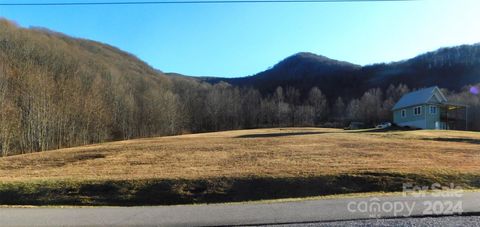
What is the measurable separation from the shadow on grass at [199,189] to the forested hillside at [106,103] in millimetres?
28669

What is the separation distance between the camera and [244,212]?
11438 millimetres

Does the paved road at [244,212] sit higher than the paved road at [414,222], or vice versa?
the paved road at [414,222]

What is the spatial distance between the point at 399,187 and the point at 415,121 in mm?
50040

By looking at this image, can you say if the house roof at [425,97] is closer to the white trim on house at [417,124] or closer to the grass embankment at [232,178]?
the white trim on house at [417,124]

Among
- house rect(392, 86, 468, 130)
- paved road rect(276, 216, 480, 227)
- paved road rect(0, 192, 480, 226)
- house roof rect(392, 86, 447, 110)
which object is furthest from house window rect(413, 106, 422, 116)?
paved road rect(276, 216, 480, 227)

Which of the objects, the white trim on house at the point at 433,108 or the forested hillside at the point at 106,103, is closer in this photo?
the forested hillside at the point at 106,103

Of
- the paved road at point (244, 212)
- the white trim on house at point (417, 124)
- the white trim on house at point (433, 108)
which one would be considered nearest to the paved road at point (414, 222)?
the paved road at point (244, 212)

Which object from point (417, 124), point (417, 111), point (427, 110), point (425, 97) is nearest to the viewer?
point (427, 110)

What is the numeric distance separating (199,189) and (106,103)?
69737 millimetres

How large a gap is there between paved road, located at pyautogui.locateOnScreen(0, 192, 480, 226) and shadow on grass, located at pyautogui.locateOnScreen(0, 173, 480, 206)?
190 cm

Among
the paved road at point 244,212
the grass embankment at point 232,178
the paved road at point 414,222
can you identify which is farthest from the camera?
the grass embankment at point 232,178

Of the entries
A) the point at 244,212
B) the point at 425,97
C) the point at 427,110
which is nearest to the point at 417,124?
the point at 427,110

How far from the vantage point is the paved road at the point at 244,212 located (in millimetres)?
10430

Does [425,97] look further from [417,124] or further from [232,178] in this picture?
[232,178]
